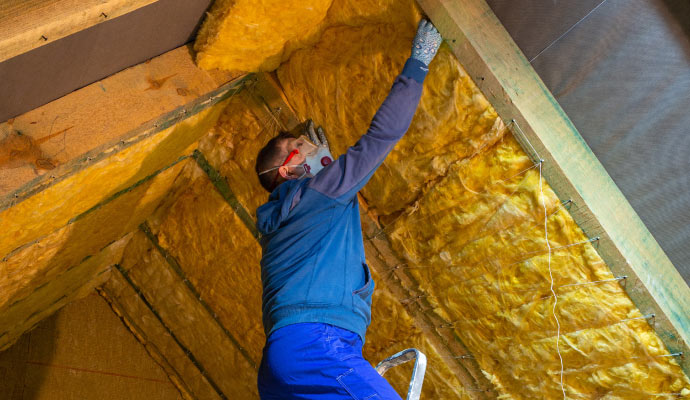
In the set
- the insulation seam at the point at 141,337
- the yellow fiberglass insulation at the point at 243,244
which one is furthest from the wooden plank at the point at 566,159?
the insulation seam at the point at 141,337

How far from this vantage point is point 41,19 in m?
1.39

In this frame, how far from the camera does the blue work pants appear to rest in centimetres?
155

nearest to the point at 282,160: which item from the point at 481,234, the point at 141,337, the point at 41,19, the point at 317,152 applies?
the point at 317,152

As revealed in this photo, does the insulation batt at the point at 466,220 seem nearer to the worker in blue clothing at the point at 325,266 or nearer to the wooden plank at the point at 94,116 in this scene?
the wooden plank at the point at 94,116

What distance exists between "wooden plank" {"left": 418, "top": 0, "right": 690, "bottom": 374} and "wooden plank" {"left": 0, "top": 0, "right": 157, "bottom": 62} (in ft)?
3.03

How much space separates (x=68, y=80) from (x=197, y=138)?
78cm

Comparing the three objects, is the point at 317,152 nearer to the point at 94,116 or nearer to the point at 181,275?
the point at 94,116

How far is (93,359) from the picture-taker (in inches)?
131

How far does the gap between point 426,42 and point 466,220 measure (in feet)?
2.02

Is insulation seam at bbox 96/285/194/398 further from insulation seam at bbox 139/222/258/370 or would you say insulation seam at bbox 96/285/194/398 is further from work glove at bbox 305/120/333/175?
work glove at bbox 305/120/333/175

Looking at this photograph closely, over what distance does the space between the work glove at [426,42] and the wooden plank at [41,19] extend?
836 mm

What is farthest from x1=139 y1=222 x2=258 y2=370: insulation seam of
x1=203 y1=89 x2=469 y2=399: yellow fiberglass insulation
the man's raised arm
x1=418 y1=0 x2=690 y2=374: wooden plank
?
x1=418 y1=0 x2=690 y2=374: wooden plank

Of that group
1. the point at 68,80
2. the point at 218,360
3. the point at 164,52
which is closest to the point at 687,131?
the point at 164,52

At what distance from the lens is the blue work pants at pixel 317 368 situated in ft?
5.08
